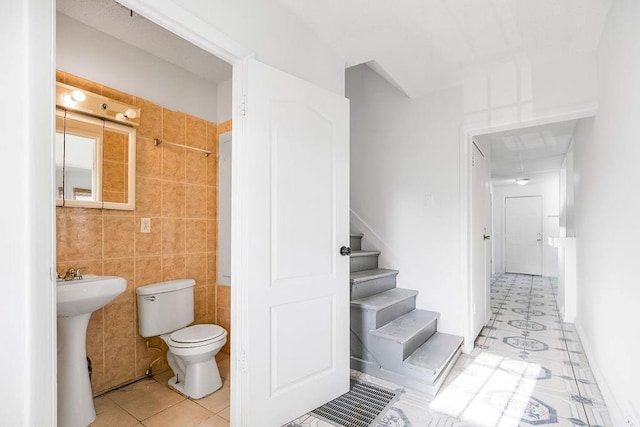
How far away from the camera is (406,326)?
8.30 ft

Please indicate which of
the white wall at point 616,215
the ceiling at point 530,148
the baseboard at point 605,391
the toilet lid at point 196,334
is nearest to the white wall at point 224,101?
the toilet lid at point 196,334

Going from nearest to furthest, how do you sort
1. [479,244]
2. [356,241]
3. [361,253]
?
[361,253], [479,244], [356,241]

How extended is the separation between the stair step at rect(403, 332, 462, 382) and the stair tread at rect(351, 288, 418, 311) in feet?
1.29

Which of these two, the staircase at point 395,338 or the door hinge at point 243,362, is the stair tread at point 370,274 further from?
the door hinge at point 243,362

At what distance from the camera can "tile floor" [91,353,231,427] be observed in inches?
73.5

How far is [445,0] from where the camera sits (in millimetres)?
1803

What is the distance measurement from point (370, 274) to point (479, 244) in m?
1.19

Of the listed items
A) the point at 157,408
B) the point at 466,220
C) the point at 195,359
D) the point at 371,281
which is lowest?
the point at 157,408

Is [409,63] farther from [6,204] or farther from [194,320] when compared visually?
[194,320]

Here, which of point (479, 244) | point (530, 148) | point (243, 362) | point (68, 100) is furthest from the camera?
point (530, 148)

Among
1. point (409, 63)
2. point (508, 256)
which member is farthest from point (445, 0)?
point (508, 256)

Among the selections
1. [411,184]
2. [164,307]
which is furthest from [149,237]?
[411,184]

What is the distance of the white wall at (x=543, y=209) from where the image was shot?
705cm

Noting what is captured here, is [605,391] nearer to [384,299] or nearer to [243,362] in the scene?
[384,299]
